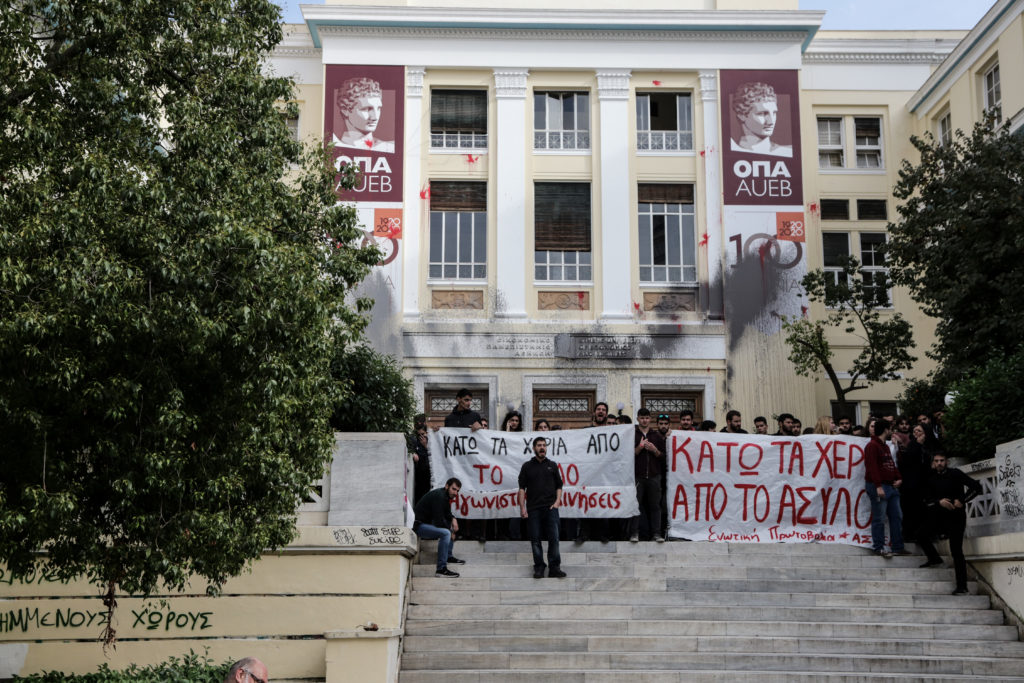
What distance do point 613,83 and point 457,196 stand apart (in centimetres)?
454

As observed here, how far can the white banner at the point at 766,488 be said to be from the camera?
1605cm

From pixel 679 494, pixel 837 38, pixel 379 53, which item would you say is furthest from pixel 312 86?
pixel 679 494

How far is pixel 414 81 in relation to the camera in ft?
89.0

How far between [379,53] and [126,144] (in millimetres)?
16980

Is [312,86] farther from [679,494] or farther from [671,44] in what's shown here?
[679,494]

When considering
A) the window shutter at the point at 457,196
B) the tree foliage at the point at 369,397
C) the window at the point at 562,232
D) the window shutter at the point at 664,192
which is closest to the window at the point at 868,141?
the window shutter at the point at 664,192

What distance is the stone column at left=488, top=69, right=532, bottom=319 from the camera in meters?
26.2

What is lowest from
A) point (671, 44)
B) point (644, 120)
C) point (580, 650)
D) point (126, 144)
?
point (580, 650)

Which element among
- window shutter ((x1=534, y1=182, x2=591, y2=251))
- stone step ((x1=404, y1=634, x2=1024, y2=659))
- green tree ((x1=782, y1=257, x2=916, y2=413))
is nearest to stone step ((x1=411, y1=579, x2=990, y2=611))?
stone step ((x1=404, y1=634, x2=1024, y2=659))

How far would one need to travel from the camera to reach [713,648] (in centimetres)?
1312

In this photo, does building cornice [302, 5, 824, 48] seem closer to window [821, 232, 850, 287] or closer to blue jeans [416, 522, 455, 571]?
window [821, 232, 850, 287]

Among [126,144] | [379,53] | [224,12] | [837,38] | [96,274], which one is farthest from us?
[837,38]

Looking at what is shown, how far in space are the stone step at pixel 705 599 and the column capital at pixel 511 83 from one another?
1569cm

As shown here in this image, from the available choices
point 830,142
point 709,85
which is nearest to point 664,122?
point 709,85
